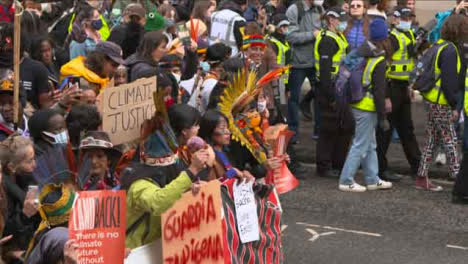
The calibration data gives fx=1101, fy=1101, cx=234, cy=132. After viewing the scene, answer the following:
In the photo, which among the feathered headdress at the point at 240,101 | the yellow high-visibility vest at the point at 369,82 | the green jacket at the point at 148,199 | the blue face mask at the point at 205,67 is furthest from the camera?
the yellow high-visibility vest at the point at 369,82

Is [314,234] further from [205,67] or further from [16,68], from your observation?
[16,68]

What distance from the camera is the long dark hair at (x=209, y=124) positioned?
25.1 feet

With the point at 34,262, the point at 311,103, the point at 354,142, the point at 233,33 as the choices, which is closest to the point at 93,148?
the point at 34,262

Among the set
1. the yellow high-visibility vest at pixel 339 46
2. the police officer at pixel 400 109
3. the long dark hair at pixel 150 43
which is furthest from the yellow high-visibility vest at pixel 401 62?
the long dark hair at pixel 150 43

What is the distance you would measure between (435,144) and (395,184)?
0.68m

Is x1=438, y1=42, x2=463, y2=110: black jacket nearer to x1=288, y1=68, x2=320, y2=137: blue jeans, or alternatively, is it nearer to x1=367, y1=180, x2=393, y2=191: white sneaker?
x1=367, y1=180, x2=393, y2=191: white sneaker

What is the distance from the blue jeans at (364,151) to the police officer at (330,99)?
2.19 feet

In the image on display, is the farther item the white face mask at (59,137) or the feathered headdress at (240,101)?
the feathered headdress at (240,101)

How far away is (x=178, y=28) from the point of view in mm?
12977

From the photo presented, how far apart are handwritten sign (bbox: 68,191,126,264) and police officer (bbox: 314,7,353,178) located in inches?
251

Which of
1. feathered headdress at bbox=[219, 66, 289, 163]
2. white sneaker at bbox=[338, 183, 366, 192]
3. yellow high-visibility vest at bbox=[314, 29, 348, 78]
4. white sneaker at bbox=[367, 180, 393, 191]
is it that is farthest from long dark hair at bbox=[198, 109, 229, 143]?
yellow high-visibility vest at bbox=[314, 29, 348, 78]

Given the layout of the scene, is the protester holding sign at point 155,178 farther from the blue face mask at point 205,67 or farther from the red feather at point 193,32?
the red feather at point 193,32

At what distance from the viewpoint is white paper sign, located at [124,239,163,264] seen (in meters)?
6.32

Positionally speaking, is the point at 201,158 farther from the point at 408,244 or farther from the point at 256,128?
the point at 408,244
